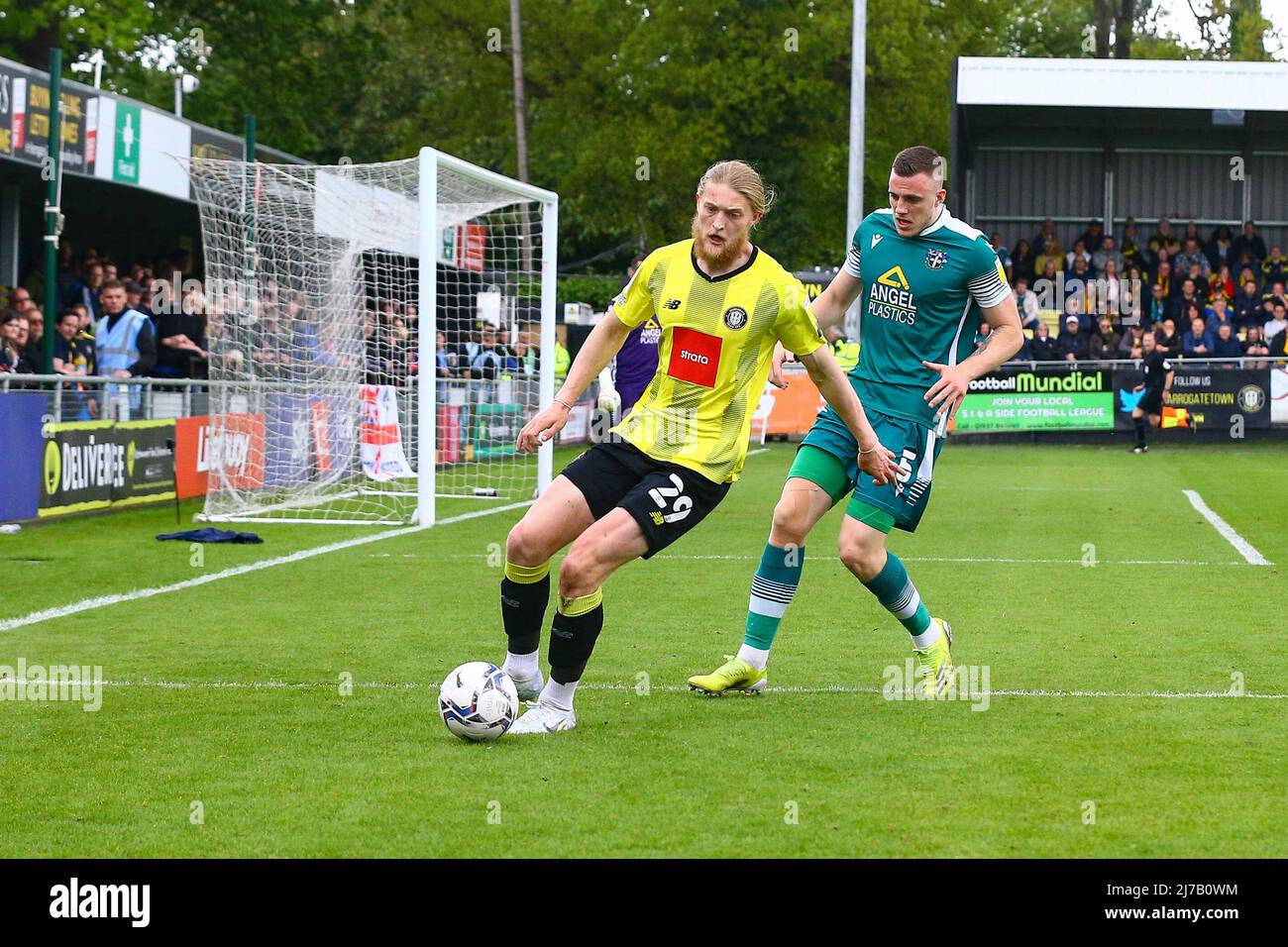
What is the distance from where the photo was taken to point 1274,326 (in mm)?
31719

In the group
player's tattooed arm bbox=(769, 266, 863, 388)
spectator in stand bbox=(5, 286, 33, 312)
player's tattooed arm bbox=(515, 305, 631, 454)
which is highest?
spectator in stand bbox=(5, 286, 33, 312)

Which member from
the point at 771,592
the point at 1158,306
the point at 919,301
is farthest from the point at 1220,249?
the point at 771,592

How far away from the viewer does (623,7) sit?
40.0m

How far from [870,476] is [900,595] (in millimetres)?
521

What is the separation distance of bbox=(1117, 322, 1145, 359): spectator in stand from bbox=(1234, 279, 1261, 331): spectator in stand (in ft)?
7.46

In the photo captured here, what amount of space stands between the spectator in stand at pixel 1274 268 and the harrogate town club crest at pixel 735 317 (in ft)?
101

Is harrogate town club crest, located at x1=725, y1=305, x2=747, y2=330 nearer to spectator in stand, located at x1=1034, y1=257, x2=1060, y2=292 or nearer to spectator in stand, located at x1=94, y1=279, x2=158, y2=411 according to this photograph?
spectator in stand, located at x1=94, y1=279, x2=158, y2=411

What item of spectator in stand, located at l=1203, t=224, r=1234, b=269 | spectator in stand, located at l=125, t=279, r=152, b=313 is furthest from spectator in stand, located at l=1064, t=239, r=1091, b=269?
spectator in stand, located at l=125, t=279, r=152, b=313

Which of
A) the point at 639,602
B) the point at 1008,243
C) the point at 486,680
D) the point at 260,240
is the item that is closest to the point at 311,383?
the point at 260,240

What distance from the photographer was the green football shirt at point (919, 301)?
23.1 ft

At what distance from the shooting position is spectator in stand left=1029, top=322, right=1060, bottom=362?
3041 cm

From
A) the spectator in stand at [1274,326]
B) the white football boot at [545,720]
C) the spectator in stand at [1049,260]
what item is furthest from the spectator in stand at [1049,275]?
the white football boot at [545,720]
